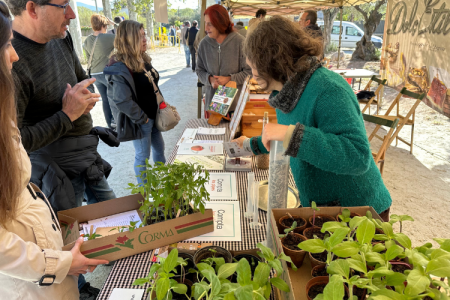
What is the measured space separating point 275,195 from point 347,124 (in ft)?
1.12

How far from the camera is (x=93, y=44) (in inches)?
179

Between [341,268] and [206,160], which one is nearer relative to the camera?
[341,268]

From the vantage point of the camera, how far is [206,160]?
1.89 metres

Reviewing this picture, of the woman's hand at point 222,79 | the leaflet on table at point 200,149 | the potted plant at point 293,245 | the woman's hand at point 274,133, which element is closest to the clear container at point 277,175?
the woman's hand at point 274,133

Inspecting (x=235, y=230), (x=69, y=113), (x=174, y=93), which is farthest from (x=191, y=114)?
(x=235, y=230)

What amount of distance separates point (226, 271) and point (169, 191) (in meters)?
0.51

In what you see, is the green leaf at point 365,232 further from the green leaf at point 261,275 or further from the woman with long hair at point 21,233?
the woman with long hair at point 21,233

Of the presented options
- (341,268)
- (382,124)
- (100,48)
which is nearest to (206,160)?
(341,268)

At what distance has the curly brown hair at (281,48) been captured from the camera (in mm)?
1089

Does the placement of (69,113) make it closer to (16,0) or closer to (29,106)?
(29,106)

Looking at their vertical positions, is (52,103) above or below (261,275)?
above

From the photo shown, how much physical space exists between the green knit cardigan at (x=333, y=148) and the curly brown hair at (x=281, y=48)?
9cm

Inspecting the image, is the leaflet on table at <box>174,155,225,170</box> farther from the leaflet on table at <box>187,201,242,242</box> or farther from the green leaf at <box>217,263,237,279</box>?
the green leaf at <box>217,263,237,279</box>

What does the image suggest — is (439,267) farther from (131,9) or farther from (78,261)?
(131,9)
